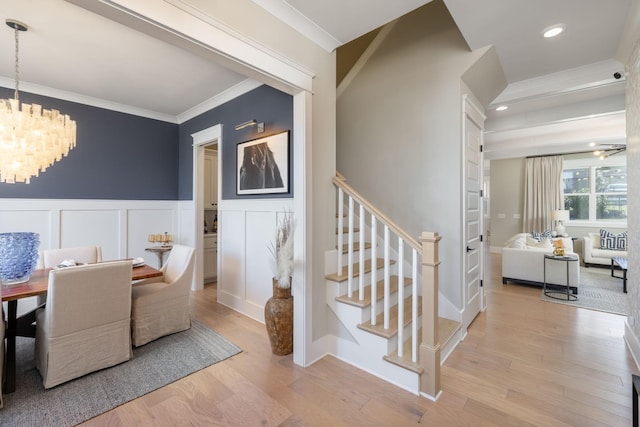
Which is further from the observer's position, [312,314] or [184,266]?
Result: [184,266]

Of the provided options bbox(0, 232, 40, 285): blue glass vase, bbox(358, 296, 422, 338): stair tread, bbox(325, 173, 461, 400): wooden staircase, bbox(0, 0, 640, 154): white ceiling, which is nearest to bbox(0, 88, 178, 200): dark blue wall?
bbox(0, 0, 640, 154): white ceiling

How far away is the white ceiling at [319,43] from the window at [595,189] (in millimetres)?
4569

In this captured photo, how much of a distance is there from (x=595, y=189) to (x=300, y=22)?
335 inches

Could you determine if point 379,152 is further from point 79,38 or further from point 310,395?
point 79,38

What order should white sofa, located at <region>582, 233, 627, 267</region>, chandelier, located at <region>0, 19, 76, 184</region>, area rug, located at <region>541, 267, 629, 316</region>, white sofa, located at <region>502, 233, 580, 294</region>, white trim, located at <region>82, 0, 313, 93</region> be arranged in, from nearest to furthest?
white trim, located at <region>82, 0, 313, 93</region>, chandelier, located at <region>0, 19, 76, 184</region>, area rug, located at <region>541, 267, 629, 316</region>, white sofa, located at <region>502, 233, 580, 294</region>, white sofa, located at <region>582, 233, 627, 267</region>

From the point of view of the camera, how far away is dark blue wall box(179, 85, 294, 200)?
2.96 metres

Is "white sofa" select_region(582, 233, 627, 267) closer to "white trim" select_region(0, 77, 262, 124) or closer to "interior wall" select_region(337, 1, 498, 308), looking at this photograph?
"interior wall" select_region(337, 1, 498, 308)

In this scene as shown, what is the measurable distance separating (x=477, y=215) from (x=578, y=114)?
224 centimetres

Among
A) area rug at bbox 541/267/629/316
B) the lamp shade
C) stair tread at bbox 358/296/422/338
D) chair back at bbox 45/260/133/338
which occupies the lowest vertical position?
area rug at bbox 541/267/629/316

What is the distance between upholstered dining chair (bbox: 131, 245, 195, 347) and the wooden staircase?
1537 millimetres

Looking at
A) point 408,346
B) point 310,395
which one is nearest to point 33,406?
point 310,395

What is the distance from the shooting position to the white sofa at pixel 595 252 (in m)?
5.84

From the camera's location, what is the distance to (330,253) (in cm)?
252

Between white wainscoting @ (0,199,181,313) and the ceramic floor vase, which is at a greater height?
white wainscoting @ (0,199,181,313)
